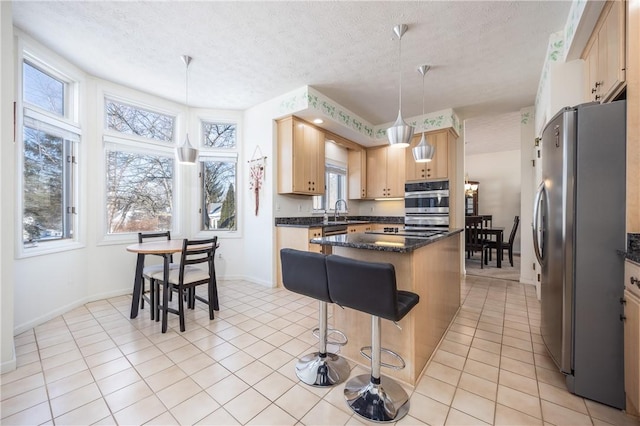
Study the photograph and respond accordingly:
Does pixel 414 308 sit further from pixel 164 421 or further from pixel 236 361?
pixel 164 421

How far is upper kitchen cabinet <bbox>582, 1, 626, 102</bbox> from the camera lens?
5.10 feet

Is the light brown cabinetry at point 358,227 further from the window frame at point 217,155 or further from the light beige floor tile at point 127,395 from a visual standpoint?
the light beige floor tile at point 127,395

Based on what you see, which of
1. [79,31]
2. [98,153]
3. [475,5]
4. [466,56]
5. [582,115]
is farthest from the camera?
[98,153]

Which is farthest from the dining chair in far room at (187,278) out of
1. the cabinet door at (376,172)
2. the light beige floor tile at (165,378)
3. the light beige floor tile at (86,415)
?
the cabinet door at (376,172)

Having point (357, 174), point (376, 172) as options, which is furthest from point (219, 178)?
point (376, 172)

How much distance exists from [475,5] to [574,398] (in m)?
2.86

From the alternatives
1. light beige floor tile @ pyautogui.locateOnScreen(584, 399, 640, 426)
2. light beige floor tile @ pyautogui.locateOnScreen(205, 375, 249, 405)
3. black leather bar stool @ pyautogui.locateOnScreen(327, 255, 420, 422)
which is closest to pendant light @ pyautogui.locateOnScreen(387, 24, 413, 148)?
black leather bar stool @ pyautogui.locateOnScreen(327, 255, 420, 422)

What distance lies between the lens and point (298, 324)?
2.66 metres

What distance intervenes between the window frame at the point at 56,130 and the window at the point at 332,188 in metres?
3.35

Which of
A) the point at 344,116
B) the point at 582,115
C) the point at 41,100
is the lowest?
the point at 582,115

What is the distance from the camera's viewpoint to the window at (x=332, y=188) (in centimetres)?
514

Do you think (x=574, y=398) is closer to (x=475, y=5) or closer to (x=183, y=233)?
(x=475, y=5)

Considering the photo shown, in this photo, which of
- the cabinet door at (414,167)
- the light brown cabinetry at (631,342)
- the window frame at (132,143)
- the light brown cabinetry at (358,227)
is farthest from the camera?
the cabinet door at (414,167)

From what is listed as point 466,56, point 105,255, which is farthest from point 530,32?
point 105,255
